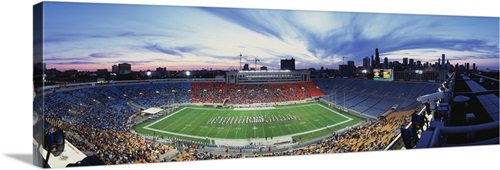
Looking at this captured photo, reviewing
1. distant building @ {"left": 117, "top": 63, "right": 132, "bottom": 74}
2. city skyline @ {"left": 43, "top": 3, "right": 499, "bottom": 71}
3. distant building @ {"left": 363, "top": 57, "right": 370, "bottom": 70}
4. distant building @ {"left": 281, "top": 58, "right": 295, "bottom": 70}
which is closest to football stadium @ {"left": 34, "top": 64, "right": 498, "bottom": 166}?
distant building @ {"left": 281, "top": 58, "right": 295, "bottom": 70}

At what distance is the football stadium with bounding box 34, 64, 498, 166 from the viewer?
7.60 m

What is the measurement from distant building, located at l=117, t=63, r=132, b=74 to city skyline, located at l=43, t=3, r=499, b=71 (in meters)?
0.10

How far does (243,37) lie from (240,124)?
72.0 inches

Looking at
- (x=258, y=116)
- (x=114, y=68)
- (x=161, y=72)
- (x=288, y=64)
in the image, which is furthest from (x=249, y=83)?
(x=114, y=68)

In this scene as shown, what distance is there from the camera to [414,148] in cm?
902

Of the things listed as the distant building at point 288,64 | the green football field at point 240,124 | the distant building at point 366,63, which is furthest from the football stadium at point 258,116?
the distant building at point 366,63

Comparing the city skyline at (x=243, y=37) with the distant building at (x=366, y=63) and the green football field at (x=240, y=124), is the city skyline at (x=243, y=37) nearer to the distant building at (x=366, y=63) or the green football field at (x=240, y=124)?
the distant building at (x=366, y=63)

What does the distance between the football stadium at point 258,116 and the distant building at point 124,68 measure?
28 centimetres

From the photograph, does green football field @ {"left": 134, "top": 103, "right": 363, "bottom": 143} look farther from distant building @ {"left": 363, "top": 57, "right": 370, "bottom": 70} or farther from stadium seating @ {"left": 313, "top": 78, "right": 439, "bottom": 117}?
distant building @ {"left": 363, "top": 57, "right": 370, "bottom": 70}

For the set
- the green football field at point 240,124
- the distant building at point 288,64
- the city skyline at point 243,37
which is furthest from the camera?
the distant building at point 288,64

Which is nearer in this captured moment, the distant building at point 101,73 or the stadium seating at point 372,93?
the distant building at point 101,73

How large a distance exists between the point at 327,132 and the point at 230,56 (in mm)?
2716

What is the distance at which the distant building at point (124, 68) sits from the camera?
7609mm

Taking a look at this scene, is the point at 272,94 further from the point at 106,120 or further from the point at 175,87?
the point at 106,120
